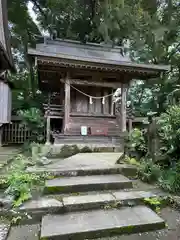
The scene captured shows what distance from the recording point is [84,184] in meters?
3.12

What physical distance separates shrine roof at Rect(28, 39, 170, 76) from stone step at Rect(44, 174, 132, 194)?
4354 millimetres

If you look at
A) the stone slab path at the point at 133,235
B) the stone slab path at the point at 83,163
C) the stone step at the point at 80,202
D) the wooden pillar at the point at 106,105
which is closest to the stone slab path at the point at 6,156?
the stone slab path at the point at 83,163

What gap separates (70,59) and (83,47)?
140 inches

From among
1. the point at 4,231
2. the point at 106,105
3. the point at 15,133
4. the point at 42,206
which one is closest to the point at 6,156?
the point at 42,206

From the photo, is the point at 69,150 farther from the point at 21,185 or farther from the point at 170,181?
the point at 170,181

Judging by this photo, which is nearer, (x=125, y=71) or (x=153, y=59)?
(x=125, y=71)

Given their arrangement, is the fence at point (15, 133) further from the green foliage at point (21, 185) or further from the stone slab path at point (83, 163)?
the green foliage at point (21, 185)

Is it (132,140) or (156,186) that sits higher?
(132,140)

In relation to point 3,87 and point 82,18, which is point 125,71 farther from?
point 82,18

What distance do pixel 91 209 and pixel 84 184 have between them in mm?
502

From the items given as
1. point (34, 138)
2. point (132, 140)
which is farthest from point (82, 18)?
point (132, 140)

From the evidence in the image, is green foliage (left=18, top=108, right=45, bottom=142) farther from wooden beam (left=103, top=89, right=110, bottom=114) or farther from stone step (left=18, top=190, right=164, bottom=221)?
stone step (left=18, top=190, right=164, bottom=221)

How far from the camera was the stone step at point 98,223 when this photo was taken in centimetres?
216

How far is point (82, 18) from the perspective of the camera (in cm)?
1316
